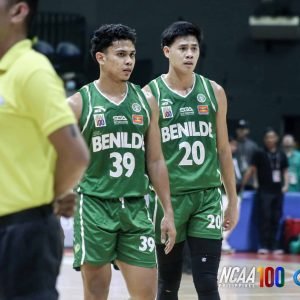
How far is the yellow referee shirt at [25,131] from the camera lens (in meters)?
3.67

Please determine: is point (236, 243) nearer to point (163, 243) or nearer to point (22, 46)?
point (163, 243)

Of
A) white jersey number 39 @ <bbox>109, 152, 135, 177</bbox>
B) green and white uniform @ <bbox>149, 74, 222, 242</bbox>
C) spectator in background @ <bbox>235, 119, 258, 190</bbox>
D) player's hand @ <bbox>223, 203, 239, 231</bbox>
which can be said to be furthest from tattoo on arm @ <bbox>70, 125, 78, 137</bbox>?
spectator in background @ <bbox>235, 119, 258, 190</bbox>

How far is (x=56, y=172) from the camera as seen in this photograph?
3.83 meters

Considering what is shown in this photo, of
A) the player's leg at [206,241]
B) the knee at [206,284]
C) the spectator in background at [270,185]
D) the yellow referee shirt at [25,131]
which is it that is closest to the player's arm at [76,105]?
the player's leg at [206,241]

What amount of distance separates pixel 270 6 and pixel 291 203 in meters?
5.57

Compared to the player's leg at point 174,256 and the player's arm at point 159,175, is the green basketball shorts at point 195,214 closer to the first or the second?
the player's leg at point 174,256

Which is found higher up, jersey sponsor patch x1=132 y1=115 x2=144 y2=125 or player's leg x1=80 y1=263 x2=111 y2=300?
jersey sponsor patch x1=132 y1=115 x2=144 y2=125

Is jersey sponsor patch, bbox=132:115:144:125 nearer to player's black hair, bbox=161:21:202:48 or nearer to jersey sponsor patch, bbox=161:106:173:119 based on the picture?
jersey sponsor patch, bbox=161:106:173:119

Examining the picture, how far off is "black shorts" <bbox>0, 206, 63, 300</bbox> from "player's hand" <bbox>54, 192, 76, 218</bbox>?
10 cm

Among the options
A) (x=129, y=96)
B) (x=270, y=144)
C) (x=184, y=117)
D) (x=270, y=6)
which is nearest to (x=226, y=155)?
(x=184, y=117)

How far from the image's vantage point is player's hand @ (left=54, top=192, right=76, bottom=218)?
3.93 m

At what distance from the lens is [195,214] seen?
6.87 metres

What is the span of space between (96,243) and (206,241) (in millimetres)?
1036

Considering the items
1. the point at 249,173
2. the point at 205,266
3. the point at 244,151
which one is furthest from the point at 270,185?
the point at 205,266
